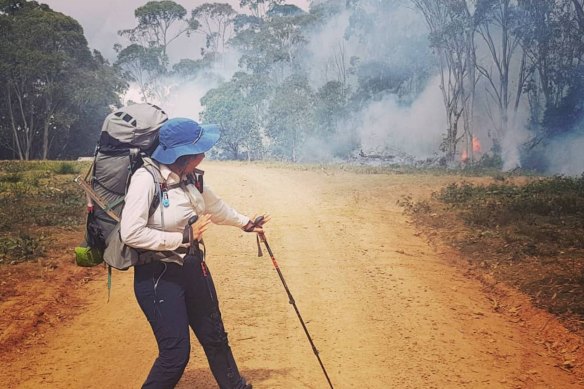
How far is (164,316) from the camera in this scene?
8.98ft

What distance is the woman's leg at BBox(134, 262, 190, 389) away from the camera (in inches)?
108

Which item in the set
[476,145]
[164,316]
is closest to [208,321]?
[164,316]

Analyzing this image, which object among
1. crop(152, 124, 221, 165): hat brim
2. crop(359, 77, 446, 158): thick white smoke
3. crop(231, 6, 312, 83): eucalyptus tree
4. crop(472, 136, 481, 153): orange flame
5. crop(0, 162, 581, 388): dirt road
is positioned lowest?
crop(0, 162, 581, 388): dirt road

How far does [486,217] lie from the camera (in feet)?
28.6

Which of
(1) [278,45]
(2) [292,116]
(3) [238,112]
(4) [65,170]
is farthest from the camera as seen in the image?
(1) [278,45]

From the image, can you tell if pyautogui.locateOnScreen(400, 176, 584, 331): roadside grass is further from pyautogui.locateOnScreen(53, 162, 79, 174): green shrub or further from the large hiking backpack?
pyautogui.locateOnScreen(53, 162, 79, 174): green shrub

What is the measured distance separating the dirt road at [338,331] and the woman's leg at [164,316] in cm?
104

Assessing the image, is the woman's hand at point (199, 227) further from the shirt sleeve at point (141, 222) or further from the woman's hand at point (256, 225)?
the woman's hand at point (256, 225)

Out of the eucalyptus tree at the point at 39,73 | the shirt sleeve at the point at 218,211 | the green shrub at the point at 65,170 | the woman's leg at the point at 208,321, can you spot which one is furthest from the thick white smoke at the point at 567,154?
the eucalyptus tree at the point at 39,73

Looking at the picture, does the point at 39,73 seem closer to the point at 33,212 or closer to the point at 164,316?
the point at 33,212

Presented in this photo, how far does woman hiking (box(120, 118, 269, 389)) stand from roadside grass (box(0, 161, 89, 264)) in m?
5.05

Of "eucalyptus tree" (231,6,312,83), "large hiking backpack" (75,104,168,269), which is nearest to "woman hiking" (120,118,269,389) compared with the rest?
"large hiking backpack" (75,104,168,269)

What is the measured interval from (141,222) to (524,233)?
7.08 metres

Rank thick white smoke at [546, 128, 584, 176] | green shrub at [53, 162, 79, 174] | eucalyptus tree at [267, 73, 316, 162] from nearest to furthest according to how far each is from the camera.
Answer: green shrub at [53, 162, 79, 174]
thick white smoke at [546, 128, 584, 176]
eucalyptus tree at [267, 73, 316, 162]
